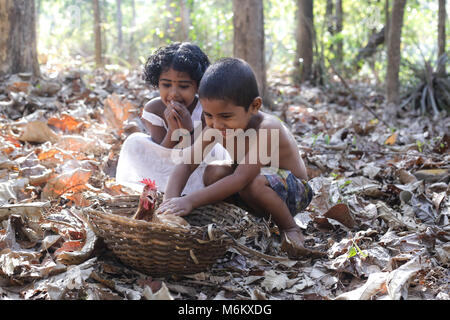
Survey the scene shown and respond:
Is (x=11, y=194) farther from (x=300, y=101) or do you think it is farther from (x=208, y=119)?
(x=300, y=101)

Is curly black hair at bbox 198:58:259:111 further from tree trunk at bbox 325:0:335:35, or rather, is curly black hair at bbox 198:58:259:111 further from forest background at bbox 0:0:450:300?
tree trunk at bbox 325:0:335:35

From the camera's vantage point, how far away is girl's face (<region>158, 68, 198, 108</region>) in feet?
9.67

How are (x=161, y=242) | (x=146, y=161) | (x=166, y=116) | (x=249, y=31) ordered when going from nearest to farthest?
(x=161, y=242) → (x=166, y=116) → (x=146, y=161) → (x=249, y=31)

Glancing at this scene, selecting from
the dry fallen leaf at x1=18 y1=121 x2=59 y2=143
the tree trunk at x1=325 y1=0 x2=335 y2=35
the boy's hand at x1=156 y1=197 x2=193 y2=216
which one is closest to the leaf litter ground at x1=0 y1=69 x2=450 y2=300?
the dry fallen leaf at x1=18 y1=121 x2=59 y2=143

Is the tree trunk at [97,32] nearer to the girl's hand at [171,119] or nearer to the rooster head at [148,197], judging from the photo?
the girl's hand at [171,119]

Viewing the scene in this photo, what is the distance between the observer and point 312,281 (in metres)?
2.21

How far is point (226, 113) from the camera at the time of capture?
240 cm

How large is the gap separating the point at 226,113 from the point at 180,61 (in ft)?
2.28

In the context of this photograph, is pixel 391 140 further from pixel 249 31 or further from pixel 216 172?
pixel 216 172

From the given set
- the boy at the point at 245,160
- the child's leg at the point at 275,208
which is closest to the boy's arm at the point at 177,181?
the boy at the point at 245,160

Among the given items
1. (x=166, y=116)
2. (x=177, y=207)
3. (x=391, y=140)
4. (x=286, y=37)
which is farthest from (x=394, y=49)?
(x=286, y=37)

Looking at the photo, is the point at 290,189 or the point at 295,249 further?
the point at 290,189

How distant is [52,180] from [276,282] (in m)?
1.65

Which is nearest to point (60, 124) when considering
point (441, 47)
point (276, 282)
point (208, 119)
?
point (208, 119)
